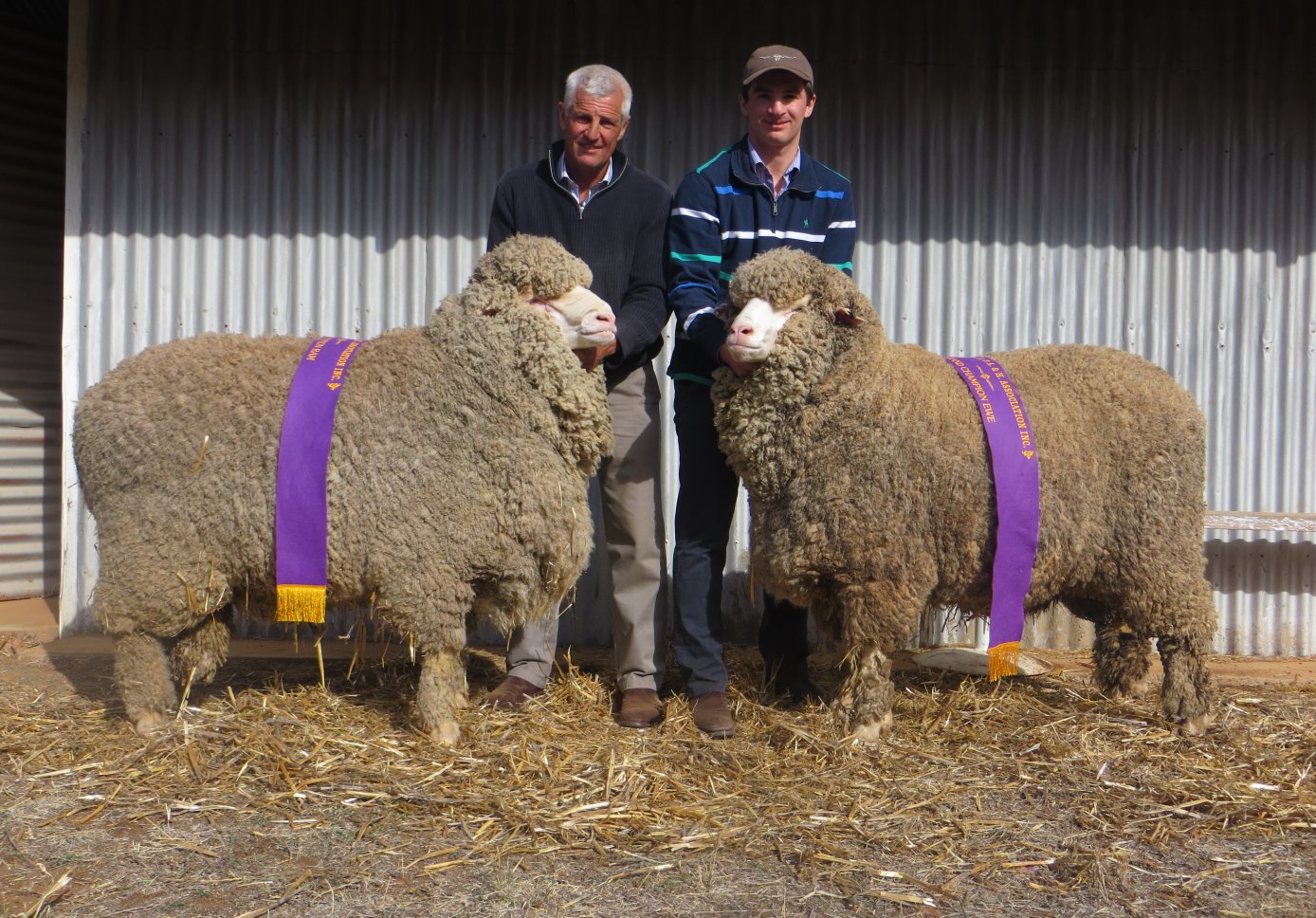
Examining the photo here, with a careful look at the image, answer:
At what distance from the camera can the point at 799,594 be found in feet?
11.8

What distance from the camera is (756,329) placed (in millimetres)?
3375

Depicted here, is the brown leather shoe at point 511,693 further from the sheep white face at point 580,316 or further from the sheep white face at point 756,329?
the sheep white face at point 756,329

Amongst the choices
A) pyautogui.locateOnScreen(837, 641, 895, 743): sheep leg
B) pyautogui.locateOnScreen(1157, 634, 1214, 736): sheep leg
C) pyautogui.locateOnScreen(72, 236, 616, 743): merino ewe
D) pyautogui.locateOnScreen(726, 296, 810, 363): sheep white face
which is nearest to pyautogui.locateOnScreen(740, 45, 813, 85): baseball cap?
pyautogui.locateOnScreen(726, 296, 810, 363): sheep white face

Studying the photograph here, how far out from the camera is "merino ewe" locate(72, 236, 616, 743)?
340 centimetres

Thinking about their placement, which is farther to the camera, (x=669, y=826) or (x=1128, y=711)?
(x=1128, y=711)

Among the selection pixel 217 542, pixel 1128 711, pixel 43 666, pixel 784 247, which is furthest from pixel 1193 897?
pixel 43 666

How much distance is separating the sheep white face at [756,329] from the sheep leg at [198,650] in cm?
214

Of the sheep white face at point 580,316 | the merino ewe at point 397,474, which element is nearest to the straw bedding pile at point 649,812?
the merino ewe at point 397,474

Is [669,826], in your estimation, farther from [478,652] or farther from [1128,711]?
[478,652]

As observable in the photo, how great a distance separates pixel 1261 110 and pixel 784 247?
3.52 m

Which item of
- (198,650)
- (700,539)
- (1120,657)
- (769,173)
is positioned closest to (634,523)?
(700,539)

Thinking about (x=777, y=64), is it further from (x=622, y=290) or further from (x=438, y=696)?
(x=438, y=696)

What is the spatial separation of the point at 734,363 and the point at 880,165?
2495mm

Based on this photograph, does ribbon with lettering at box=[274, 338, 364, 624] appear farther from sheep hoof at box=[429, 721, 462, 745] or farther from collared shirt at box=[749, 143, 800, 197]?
collared shirt at box=[749, 143, 800, 197]
